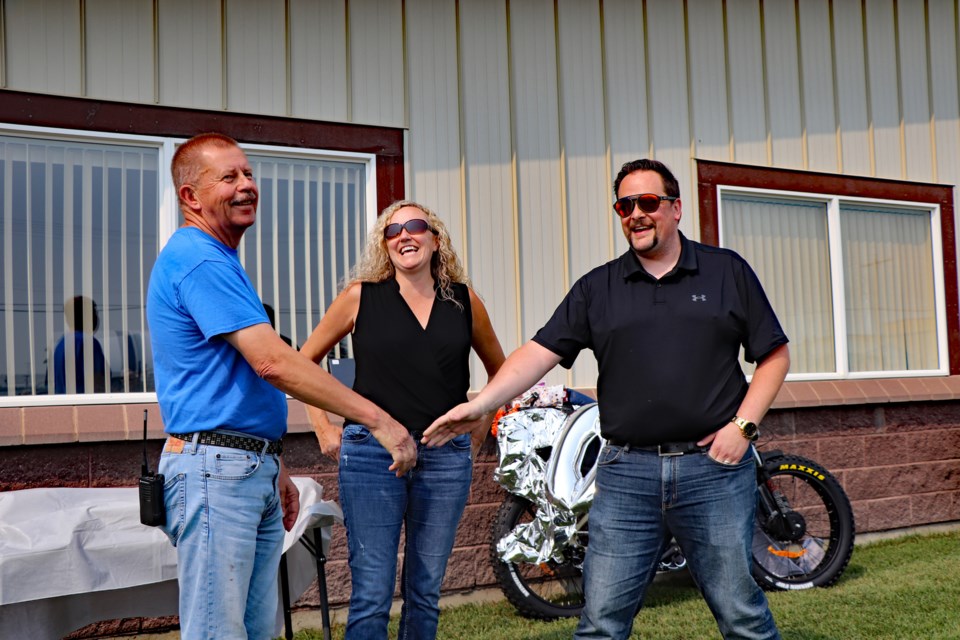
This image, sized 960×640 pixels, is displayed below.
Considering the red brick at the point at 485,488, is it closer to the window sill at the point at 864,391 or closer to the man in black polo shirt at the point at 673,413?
the window sill at the point at 864,391

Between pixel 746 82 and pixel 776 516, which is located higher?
pixel 746 82

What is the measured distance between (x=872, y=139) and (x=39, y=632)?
6.09 m

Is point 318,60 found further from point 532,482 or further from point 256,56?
point 532,482

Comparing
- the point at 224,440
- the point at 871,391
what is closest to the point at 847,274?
the point at 871,391

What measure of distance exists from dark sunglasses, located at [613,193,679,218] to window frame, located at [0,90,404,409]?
8.42 ft

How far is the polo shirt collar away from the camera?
3029 millimetres

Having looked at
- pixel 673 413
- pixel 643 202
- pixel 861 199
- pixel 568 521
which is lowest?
pixel 568 521

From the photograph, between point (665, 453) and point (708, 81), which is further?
point (708, 81)

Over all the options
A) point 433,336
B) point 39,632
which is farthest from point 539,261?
point 39,632

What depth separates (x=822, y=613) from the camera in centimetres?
482

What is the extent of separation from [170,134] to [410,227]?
2134mm

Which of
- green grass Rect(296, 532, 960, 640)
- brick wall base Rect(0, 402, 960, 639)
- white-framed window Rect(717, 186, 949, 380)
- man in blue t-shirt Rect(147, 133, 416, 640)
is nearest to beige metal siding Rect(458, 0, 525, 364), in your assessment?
brick wall base Rect(0, 402, 960, 639)

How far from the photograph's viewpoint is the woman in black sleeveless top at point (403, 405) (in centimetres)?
315

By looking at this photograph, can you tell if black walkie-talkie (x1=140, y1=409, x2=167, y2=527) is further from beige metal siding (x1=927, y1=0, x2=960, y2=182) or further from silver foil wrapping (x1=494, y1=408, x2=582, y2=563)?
beige metal siding (x1=927, y1=0, x2=960, y2=182)
